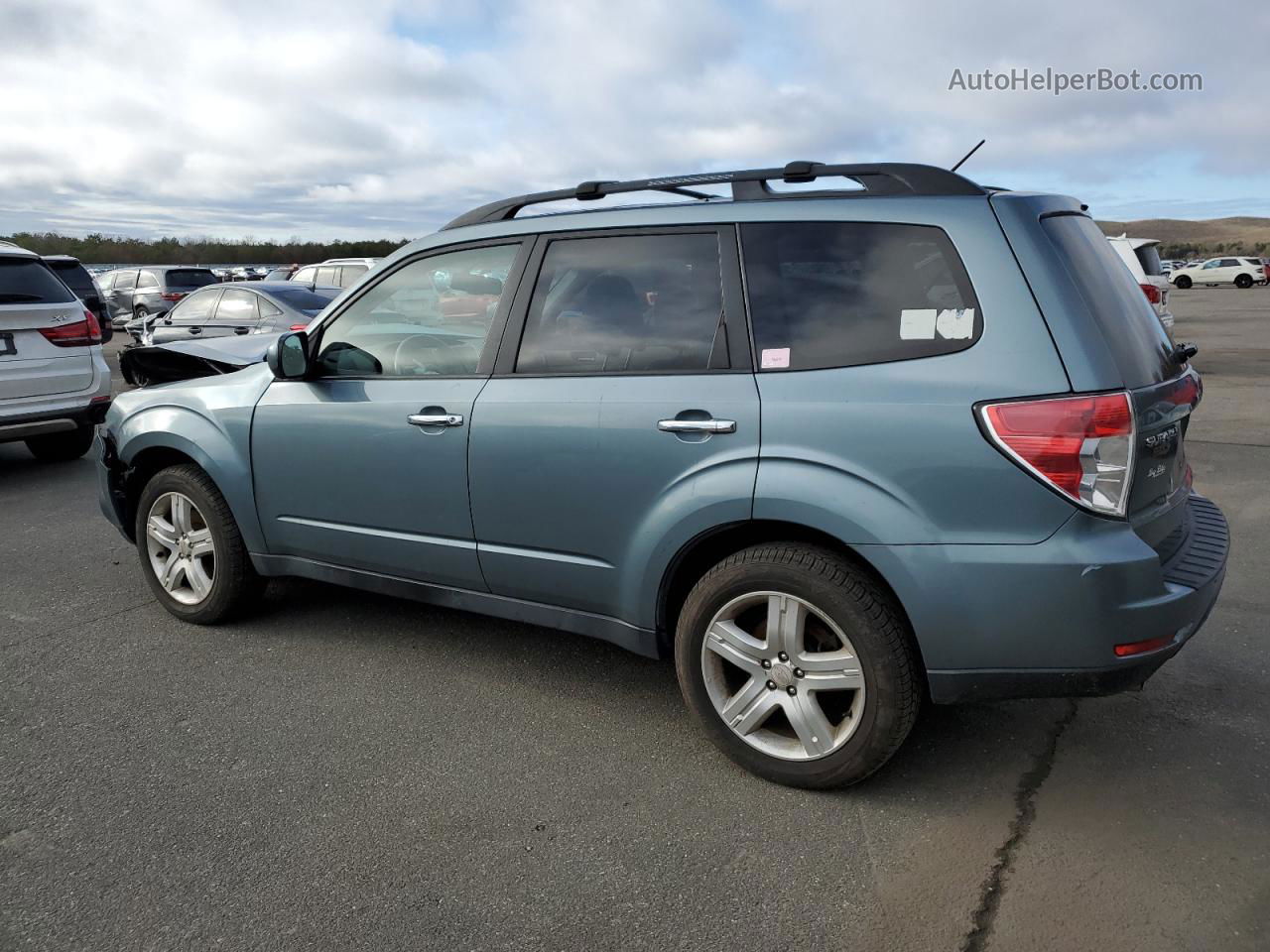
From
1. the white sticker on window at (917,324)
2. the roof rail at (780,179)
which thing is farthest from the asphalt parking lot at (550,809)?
the roof rail at (780,179)

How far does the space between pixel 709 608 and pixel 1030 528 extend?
98cm

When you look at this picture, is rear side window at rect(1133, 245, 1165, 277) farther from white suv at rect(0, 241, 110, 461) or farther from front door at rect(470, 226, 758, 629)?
white suv at rect(0, 241, 110, 461)

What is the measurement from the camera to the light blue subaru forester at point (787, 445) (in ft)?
8.63

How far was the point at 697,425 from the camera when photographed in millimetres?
3010

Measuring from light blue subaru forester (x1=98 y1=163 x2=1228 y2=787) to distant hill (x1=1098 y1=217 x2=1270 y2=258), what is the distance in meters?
122

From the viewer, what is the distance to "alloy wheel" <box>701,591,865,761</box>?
2.92m

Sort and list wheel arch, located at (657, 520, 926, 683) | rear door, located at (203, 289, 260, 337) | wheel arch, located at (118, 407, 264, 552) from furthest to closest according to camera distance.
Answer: rear door, located at (203, 289, 260, 337) → wheel arch, located at (118, 407, 264, 552) → wheel arch, located at (657, 520, 926, 683)

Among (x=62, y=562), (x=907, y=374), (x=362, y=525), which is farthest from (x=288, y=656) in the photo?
(x=907, y=374)

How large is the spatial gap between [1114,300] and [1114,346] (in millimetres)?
275

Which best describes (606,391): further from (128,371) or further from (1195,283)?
(1195,283)

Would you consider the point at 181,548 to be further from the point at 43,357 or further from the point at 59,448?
the point at 59,448

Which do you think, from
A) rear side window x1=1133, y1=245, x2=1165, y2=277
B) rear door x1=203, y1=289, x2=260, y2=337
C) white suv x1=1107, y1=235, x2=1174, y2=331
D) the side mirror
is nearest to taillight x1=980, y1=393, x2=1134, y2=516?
the side mirror

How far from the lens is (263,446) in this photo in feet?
13.4

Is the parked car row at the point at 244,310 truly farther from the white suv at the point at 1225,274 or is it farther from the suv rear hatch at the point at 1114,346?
the white suv at the point at 1225,274
